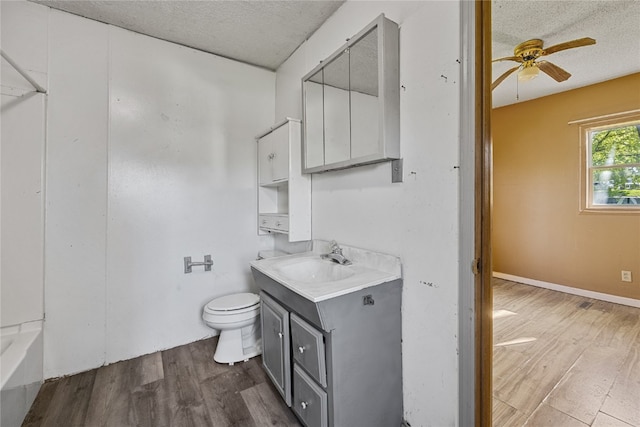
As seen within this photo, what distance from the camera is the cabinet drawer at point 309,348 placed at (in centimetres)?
116

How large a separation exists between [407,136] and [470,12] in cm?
51

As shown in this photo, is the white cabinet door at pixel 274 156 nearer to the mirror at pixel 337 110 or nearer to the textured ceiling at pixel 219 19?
the mirror at pixel 337 110

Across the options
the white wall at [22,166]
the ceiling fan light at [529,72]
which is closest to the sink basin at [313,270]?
the white wall at [22,166]

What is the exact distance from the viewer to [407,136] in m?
1.30

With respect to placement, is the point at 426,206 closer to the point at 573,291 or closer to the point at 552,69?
the point at 552,69

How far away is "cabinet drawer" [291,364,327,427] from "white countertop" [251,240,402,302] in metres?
0.45

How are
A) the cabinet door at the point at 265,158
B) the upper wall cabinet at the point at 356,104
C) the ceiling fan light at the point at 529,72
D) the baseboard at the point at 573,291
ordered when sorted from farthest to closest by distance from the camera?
1. the baseboard at the point at 573,291
2. the ceiling fan light at the point at 529,72
3. the cabinet door at the point at 265,158
4. the upper wall cabinet at the point at 356,104

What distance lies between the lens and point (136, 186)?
201cm

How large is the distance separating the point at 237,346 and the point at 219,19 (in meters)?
2.31

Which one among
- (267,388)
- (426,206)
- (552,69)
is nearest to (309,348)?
(267,388)

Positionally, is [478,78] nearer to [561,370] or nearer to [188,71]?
[561,370]

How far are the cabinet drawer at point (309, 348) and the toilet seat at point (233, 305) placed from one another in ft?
2.21

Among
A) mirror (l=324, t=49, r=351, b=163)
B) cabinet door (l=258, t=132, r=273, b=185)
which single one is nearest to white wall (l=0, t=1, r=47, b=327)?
cabinet door (l=258, t=132, r=273, b=185)

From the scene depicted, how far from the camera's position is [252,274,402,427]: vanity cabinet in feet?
3.69
